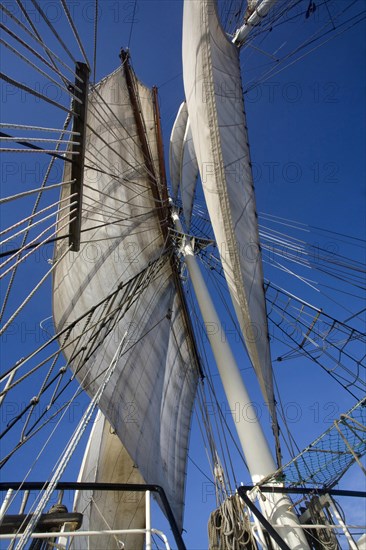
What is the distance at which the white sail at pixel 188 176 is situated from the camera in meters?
13.8

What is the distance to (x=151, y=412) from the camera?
8.42m

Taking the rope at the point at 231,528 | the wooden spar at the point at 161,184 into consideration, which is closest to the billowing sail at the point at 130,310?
the wooden spar at the point at 161,184

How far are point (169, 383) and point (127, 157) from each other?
730 cm

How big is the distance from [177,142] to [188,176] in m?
3.29

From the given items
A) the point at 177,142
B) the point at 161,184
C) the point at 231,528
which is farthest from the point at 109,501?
the point at 177,142

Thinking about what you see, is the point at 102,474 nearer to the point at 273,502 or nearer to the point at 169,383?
the point at 169,383

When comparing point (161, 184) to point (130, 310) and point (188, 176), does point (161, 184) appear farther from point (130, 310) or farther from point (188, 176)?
point (130, 310)

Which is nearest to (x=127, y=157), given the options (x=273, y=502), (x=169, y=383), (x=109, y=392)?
(x=169, y=383)

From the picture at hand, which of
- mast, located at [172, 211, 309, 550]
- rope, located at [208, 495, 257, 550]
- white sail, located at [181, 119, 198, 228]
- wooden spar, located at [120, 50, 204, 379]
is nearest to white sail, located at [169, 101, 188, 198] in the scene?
white sail, located at [181, 119, 198, 228]

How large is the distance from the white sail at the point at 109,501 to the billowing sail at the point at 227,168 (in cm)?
409

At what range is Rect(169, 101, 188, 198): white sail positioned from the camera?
16.5m

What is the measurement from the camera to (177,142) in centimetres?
1691

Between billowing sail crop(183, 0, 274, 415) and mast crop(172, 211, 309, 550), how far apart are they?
1.88ft

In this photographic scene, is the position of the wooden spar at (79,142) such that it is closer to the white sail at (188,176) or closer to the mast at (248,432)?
the mast at (248,432)
